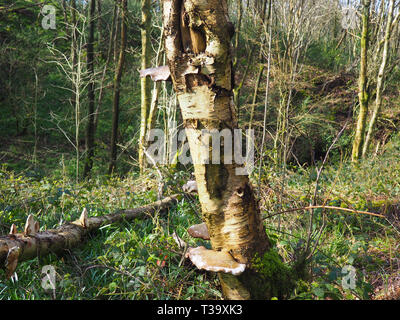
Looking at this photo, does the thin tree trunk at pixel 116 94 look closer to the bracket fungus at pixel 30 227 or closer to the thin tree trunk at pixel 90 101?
the thin tree trunk at pixel 90 101

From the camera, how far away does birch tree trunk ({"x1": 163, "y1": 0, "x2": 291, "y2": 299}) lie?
1.65 m

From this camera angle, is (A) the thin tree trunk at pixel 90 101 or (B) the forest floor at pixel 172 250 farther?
(A) the thin tree trunk at pixel 90 101

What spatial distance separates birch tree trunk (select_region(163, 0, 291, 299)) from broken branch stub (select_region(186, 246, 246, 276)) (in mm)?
90

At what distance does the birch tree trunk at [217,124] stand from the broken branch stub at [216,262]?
0.30 feet

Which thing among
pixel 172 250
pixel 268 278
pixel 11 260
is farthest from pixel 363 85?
pixel 11 260

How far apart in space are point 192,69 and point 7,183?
162 inches

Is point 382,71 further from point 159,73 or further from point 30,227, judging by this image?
point 30,227

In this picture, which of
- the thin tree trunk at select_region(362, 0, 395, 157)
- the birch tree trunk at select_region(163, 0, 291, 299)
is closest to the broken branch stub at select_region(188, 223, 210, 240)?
the birch tree trunk at select_region(163, 0, 291, 299)

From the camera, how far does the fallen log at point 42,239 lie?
2.35 metres

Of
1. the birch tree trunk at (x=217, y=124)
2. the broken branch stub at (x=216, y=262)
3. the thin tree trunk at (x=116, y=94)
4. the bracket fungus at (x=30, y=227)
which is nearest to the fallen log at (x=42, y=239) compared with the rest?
the bracket fungus at (x=30, y=227)

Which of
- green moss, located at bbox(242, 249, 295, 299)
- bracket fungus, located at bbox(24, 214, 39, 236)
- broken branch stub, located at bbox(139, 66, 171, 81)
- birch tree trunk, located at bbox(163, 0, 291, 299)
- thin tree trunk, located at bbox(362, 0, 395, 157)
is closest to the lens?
birch tree trunk, located at bbox(163, 0, 291, 299)

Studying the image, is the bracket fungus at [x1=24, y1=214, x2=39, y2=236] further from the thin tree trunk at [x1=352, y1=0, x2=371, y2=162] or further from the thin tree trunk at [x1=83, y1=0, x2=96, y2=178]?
the thin tree trunk at [x1=352, y1=0, x2=371, y2=162]

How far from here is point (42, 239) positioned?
8.95 feet

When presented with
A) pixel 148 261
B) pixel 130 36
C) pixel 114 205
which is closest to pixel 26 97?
pixel 130 36
